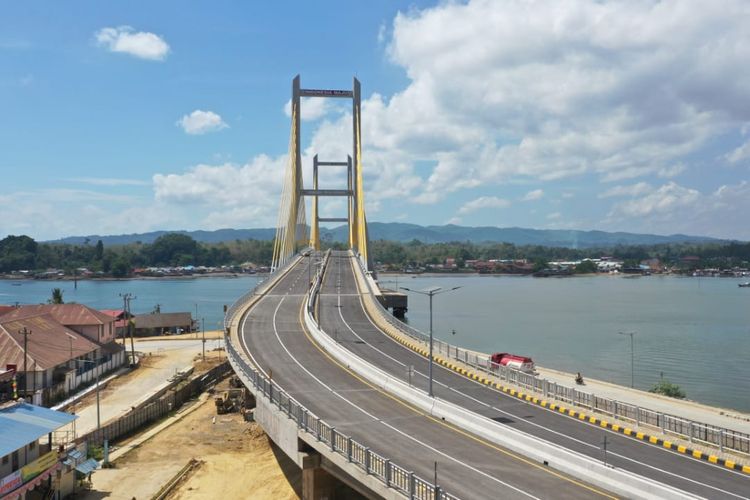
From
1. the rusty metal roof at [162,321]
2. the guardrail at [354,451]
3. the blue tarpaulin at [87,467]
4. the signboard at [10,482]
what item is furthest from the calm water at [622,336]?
the signboard at [10,482]

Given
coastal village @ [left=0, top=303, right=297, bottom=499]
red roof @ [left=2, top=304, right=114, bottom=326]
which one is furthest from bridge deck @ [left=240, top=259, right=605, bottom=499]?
red roof @ [left=2, top=304, right=114, bottom=326]

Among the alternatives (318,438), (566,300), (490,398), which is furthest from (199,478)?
(566,300)

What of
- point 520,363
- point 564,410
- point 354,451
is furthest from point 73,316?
point 564,410

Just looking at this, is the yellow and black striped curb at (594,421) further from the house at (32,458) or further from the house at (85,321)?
the house at (85,321)

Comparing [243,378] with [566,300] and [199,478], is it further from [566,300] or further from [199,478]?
[566,300]

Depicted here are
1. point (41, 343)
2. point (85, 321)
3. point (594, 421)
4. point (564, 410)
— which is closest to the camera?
point (594, 421)

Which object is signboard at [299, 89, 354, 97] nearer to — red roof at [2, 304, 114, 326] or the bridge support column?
red roof at [2, 304, 114, 326]

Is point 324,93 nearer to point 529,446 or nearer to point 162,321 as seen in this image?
point 162,321
